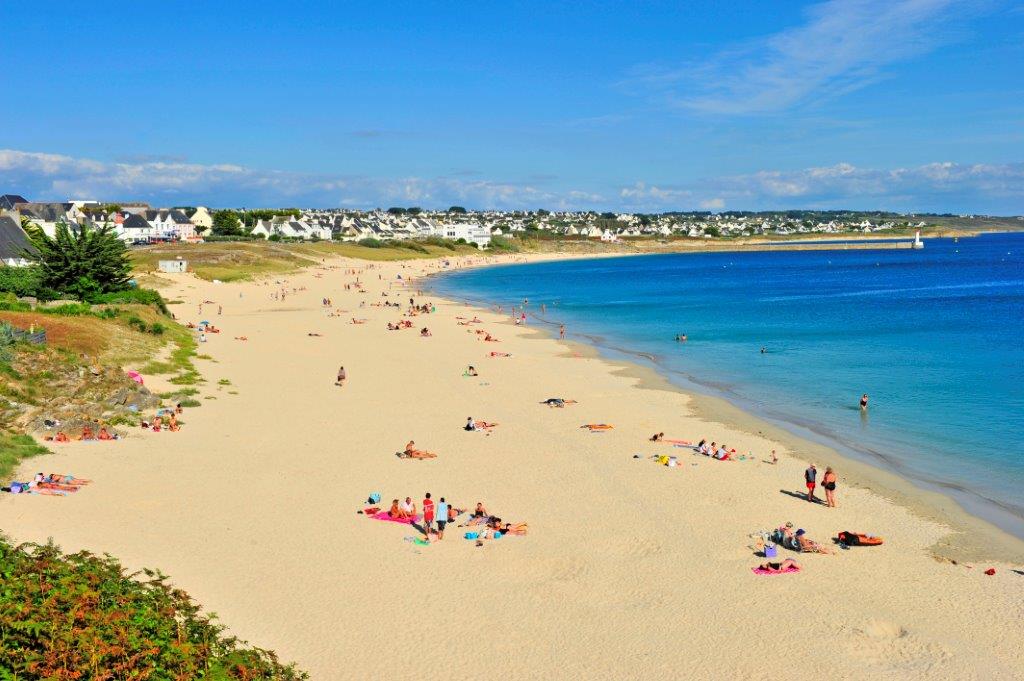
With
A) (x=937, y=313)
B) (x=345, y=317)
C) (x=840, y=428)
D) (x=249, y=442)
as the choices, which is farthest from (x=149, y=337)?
(x=937, y=313)

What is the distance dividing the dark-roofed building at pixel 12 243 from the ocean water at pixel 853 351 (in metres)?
34.8

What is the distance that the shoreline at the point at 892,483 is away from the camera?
16719 millimetres

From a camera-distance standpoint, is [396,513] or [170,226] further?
[170,226]

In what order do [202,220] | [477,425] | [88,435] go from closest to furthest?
[88,435] → [477,425] → [202,220]

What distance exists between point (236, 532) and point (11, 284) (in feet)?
112

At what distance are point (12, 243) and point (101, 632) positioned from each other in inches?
2222

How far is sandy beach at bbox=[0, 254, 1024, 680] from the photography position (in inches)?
496

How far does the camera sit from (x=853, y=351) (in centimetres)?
4384

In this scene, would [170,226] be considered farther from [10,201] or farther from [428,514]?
[428,514]

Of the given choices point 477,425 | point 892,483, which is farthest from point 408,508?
point 892,483

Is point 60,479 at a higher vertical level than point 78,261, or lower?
lower

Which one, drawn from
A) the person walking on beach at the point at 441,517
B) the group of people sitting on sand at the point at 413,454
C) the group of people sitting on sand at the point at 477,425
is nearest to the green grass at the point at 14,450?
the group of people sitting on sand at the point at 413,454

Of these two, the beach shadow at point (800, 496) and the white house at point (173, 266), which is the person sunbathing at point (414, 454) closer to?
the beach shadow at point (800, 496)

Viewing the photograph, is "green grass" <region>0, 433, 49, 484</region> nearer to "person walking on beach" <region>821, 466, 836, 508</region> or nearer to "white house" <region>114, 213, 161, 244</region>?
"person walking on beach" <region>821, 466, 836, 508</region>
